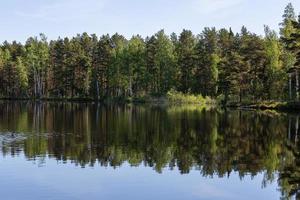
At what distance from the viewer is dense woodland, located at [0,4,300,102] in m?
100

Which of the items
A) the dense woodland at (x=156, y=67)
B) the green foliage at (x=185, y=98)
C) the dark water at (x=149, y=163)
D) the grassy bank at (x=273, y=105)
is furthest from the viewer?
the green foliage at (x=185, y=98)

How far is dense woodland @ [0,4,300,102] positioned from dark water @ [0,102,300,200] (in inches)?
1991

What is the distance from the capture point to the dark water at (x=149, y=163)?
75.6ft

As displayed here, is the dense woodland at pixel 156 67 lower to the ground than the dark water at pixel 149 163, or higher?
higher

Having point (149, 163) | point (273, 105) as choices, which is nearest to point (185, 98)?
point (273, 105)

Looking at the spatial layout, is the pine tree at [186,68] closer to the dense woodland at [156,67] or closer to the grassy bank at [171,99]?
the dense woodland at [156,67]

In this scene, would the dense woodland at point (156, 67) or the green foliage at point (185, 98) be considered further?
the green foliage at point (185, 98)

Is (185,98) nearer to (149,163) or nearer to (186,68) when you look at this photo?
(186,68)

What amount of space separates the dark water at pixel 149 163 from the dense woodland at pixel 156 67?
166 ft

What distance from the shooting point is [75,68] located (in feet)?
464

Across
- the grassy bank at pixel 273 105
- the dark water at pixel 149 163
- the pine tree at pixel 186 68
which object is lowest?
the dark water at pixel 149 163

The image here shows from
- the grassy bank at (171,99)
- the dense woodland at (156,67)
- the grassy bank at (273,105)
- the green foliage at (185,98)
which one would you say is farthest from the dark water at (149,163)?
the grassy bank at (171,99)

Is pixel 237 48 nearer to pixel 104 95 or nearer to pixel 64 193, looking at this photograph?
pixel 104 95

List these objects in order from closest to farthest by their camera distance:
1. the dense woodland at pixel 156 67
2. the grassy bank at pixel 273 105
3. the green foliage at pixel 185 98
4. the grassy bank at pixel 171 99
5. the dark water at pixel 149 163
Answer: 1. the dark water at pixel 149 163
2. the grassy bank at pixel 273 105
3. the dense woodland at pixel 156 67
4. the green foliage at pixel 185 98
5. the grassy bank at pixel 171 99
